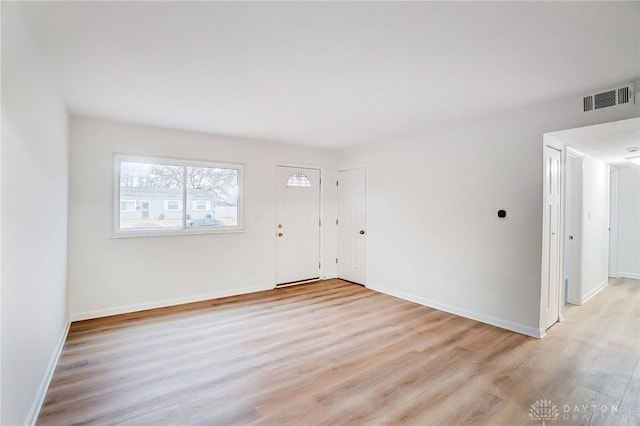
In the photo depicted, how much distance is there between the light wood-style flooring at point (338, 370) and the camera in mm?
2049

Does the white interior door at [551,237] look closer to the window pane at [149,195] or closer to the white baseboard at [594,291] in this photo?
the white baseboard at [594,291]

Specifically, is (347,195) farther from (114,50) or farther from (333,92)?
(114,50)

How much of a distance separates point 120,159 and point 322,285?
11.9 ft

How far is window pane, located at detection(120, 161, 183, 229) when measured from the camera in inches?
156

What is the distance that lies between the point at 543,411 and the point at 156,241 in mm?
4414

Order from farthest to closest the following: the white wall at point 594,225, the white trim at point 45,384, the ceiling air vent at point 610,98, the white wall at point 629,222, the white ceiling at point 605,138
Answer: the white wall at point 629,222, the white wall at point 594,225, the white ceiling at point 605,138, the ceiling air vent at point 610,98, the white trim at point 45,384

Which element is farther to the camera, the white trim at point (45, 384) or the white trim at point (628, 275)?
the white trim at point (628, 275)

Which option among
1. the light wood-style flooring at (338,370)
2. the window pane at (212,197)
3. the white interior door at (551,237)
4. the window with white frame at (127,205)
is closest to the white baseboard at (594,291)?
the light wood-style flooring at (338,370)

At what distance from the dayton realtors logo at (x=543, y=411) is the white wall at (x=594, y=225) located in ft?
10.1

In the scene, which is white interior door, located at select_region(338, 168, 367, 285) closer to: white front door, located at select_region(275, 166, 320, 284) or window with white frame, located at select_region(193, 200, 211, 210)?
white front door, located at select_region(275, 166, 320, 284)

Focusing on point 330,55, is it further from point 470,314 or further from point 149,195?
point 470,314

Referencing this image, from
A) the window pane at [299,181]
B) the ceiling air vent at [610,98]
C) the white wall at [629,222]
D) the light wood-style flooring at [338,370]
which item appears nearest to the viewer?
the light wood-style flooring at [338,370]

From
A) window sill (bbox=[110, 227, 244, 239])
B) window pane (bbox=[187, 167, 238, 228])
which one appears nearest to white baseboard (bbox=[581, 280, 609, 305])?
A: window sill (bbox=[110, 227, 244, 239])

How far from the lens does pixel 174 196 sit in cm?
430
